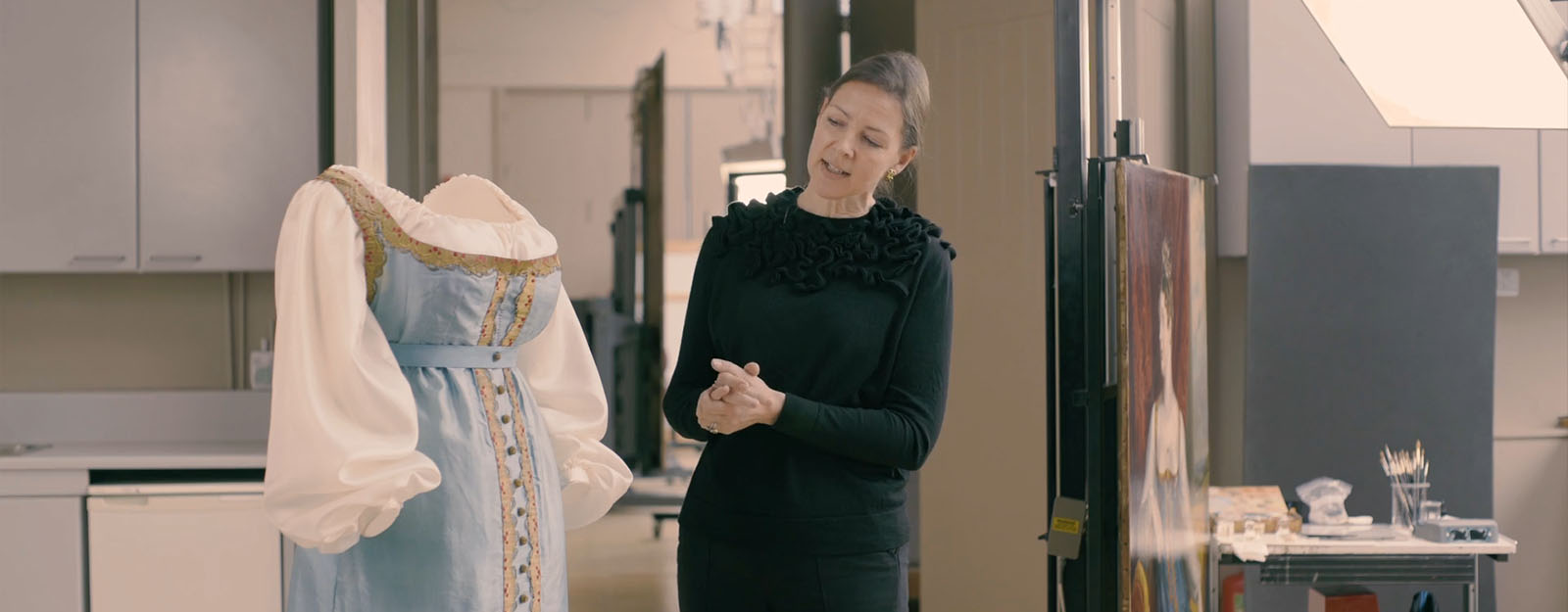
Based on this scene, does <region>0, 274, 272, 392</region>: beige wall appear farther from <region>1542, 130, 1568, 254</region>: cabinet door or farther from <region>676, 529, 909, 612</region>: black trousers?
<region>1542, 130, 1568, 254</region>: cabinet door

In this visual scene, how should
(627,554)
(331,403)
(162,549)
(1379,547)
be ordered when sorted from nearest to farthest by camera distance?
(331,403) → (1379,547) → (162,549) → (627,554)

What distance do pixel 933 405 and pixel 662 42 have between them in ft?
7.57

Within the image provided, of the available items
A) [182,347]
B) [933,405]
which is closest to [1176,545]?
[933,405]

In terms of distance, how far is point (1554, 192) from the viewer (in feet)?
12.6

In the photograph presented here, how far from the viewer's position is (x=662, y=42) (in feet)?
12.1

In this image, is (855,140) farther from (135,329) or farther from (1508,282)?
(1508,282)

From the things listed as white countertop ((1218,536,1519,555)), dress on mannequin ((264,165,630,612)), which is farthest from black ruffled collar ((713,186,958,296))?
white countertop ((1218,536,1519,555))

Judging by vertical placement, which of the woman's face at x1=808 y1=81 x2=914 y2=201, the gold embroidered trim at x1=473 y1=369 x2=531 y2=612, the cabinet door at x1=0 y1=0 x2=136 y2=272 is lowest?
the gold embroidered trim at x1=473 y1=369 x2=531 y2=612

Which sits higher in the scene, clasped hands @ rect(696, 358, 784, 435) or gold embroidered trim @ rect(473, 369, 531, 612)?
clasped hands @ rect(696, 358, 784, 435)

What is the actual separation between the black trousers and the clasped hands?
0.18 m

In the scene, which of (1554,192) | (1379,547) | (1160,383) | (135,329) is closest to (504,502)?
(1160,383)

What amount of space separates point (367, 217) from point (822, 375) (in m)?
0.59

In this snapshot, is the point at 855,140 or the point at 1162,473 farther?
the point at 1162,473

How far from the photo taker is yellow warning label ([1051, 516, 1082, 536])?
1928 millimetres
